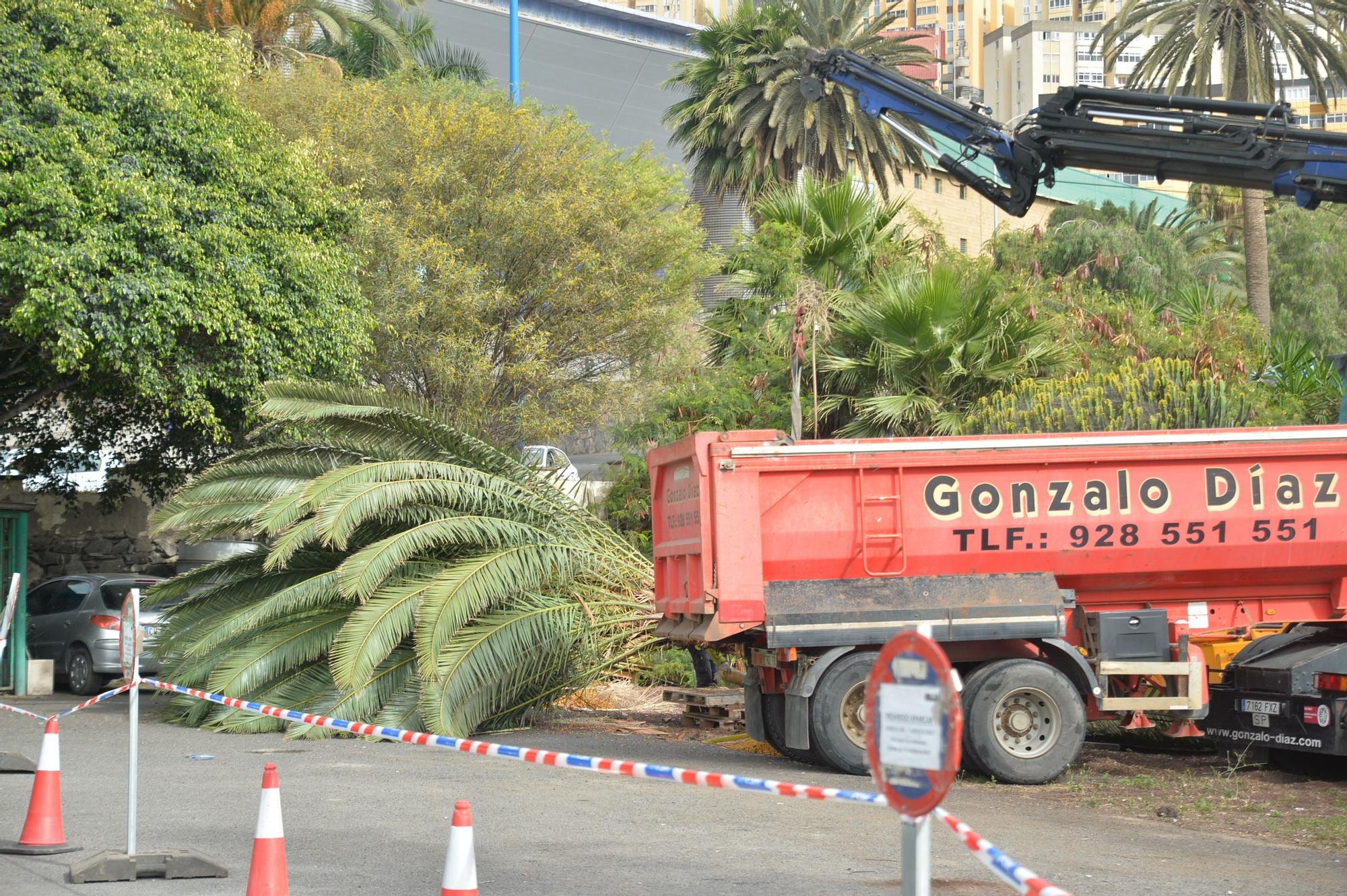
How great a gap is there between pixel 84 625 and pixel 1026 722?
13253 millimetres

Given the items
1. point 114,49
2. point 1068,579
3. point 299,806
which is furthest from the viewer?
point 114,49

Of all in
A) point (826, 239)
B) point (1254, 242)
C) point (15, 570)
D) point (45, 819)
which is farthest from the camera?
point (1254, 242)

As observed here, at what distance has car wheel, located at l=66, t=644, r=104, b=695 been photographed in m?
18.9

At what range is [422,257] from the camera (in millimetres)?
24719

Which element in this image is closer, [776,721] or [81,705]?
[81,705]

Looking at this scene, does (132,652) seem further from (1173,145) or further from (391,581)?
(1173,145)

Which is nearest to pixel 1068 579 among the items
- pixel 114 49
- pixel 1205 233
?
pixel 114 49

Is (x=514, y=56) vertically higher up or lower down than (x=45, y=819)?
higher up

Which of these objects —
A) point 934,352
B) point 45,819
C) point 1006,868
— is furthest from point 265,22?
point 1006,868

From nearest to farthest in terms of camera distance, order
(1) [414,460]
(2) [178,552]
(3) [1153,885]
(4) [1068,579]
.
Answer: (3) [1153,885] → (4) [1068,579] → (1) [414,460] → (2) [178,552]

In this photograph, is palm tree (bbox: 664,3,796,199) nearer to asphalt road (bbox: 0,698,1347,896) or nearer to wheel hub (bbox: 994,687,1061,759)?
wheel hub (bbox: 994,687,1061,759)

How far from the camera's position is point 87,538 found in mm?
23469

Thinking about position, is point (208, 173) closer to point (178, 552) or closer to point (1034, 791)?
point (178, 552)

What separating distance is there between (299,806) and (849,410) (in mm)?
10239
